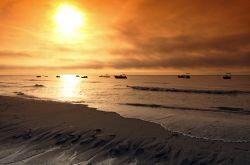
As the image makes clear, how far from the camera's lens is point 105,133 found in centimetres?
1109

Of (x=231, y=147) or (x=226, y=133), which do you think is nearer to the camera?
(x=231, y=147)

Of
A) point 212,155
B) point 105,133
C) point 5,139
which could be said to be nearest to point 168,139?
point 212,155

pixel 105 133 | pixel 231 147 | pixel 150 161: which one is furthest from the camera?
pixel 105 133

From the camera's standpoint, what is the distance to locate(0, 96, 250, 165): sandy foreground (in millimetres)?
7953

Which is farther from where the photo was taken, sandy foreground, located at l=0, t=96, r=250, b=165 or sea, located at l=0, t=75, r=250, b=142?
sea, located at l=0, t=75, r=250, b=142

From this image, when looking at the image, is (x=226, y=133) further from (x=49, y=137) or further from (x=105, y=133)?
(x=49, y=137)

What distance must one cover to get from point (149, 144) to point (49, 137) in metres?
4.51

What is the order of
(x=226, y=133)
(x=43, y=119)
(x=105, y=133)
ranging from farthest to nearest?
(x=43, y=119) < (x=226, y=133) < (x=105, y=133)

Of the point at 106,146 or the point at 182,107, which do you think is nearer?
the point at 106,146

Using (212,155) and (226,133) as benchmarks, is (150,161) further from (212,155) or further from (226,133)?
(226,133)

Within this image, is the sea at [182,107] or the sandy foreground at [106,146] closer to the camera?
the sandy foreground at [106,146]

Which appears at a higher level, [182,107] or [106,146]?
[106,146]

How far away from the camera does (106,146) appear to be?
930cm

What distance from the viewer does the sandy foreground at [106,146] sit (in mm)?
7953
